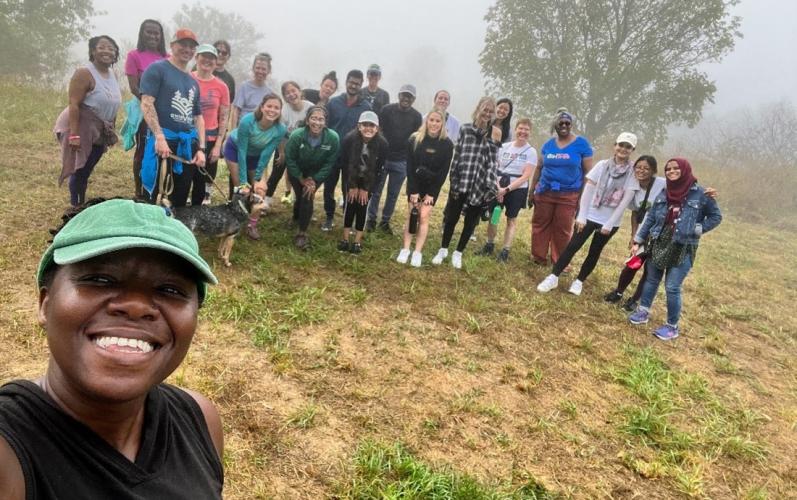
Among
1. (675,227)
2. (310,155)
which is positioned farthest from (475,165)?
(675,227)

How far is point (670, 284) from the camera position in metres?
4.77

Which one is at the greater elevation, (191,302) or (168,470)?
(191,302)

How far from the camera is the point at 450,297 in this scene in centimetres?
508

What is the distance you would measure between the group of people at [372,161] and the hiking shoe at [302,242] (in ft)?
0.06

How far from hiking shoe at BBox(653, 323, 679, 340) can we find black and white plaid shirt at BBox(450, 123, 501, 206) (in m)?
2.39

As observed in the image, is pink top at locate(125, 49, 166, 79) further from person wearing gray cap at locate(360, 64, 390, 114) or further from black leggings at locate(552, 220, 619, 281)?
black leggings at locate(552, 220, 619, 281)

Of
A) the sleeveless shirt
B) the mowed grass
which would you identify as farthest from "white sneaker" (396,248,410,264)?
the sleeveless shirt

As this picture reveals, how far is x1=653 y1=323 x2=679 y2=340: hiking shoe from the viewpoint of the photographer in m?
4.97

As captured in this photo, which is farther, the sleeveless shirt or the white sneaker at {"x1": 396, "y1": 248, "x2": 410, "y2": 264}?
the white sneaker at {"x1": 396, "y1": 248, "x2": 410, "y2": 264}

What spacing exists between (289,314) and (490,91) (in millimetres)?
20455

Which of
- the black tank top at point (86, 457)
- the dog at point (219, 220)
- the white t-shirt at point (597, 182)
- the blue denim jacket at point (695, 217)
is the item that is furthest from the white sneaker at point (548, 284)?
the black tank top at point (86, 457)

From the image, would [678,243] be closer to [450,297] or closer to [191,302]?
[450,297]

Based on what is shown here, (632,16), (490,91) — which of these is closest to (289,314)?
(490,91)

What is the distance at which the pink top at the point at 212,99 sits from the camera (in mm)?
5086
